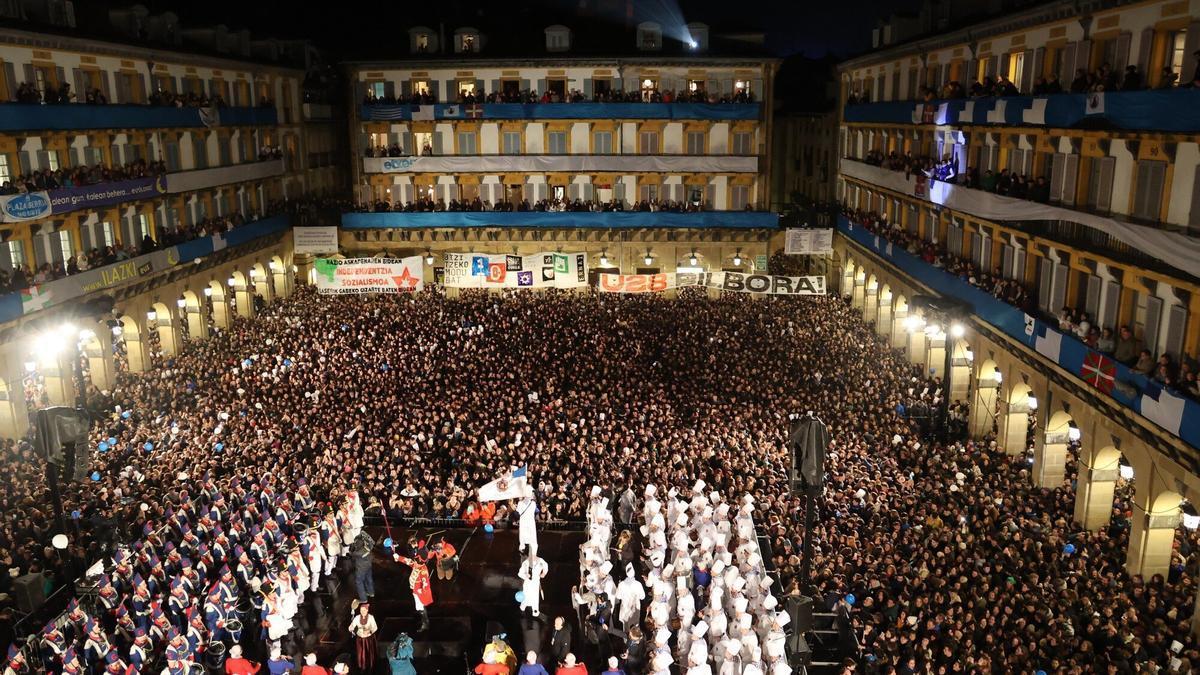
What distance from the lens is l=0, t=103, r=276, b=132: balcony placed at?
3328 centimetres

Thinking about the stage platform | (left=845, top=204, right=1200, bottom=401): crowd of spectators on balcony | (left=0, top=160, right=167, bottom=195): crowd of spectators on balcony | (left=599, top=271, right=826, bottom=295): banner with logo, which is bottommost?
the stage platform

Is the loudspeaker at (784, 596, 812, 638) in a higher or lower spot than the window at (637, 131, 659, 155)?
lower

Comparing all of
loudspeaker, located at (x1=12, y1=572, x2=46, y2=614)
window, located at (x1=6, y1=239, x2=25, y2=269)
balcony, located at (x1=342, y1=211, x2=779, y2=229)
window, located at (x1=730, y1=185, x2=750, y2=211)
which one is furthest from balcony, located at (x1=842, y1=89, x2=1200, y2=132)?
window, located at (x1=6, y1=239, x2=25, y2=269)

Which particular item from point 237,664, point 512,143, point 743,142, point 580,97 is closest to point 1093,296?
point 237,664

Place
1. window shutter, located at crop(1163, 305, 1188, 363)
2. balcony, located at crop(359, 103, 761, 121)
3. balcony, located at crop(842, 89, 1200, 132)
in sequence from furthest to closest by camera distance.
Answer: balcony, located at crop(359, 103, 761, 121)
window shutter, located at crop(1163, 305, 1188, 363)
balcony, located at crop(842, 89, 1200, 132)

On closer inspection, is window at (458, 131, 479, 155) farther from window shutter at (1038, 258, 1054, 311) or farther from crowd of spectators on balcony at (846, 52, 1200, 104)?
window shutter at (1038, 258, 1054, 311)

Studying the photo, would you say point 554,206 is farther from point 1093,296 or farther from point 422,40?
point 1093,296

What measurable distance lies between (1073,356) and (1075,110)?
6537 mm

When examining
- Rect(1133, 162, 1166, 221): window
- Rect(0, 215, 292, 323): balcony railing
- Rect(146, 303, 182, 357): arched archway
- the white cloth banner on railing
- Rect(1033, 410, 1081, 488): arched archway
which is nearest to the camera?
the white cloth banner on railing

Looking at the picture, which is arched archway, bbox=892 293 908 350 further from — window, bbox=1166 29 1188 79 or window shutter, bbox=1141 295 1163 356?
window, bbox=1166 29 1188 79

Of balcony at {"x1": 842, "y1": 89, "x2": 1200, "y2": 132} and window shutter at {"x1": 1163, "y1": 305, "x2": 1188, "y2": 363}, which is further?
window shutter at {"x1": 1163, "y1": 305, "x2": 1188, "y2": 363}

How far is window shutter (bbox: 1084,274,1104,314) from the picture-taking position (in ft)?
86.6

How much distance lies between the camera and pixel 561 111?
177 ft

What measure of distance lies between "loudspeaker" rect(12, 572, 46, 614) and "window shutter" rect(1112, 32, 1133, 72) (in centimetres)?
2895
